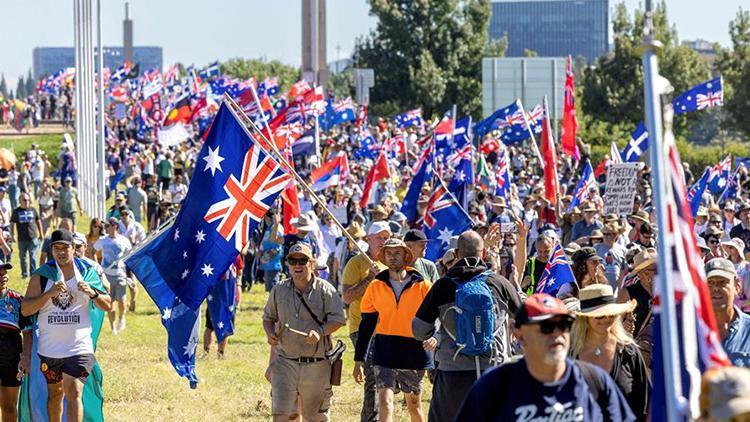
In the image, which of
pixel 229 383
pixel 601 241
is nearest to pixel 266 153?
pixel 229 383

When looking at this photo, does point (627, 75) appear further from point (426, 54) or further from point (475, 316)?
point (475, 316)

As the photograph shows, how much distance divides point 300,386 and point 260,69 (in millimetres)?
126118

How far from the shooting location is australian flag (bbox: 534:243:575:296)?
11418mm

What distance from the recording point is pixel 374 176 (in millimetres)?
28875

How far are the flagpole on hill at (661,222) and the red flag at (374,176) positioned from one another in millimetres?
23441

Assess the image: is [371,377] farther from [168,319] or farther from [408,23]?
[408,23]

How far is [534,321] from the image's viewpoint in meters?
5.76

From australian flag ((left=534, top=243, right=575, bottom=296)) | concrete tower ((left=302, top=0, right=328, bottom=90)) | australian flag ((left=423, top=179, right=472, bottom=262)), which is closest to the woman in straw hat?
australian flag ((left=534, top=243, right=575, bottom=296))

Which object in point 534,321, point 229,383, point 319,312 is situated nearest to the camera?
point 534,321

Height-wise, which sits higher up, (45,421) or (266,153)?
(266,153)

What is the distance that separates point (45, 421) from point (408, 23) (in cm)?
7075

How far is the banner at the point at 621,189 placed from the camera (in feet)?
67.7

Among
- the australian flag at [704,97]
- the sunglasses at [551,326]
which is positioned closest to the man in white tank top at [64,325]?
the sunglasses at [551,326]

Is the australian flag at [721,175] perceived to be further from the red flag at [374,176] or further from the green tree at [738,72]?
the green tree at [738,72]
